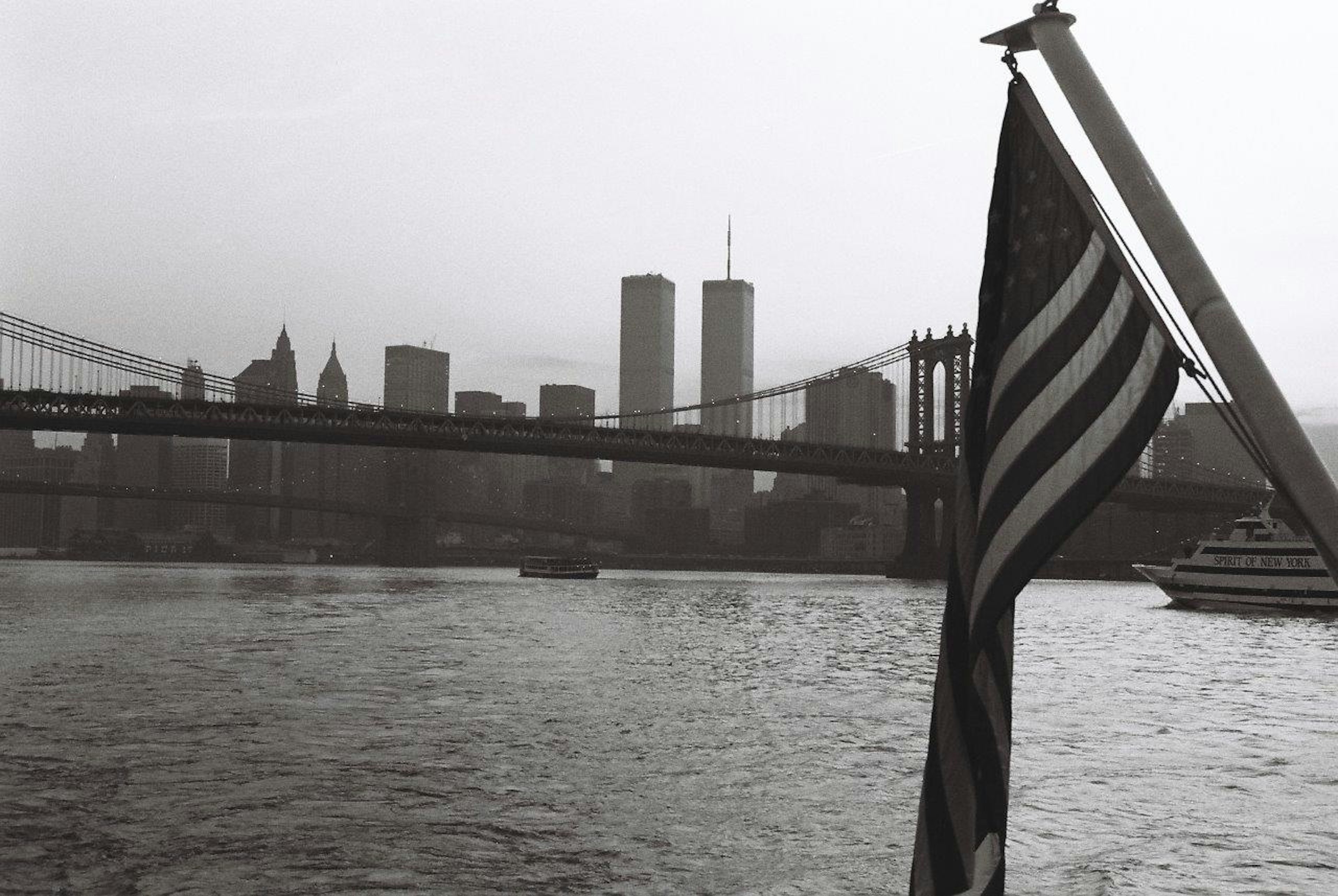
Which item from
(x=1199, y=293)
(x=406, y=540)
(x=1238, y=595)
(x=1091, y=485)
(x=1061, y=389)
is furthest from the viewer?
(x=406, y=540)

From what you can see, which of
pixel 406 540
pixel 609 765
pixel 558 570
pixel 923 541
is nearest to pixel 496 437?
pixel 558 570

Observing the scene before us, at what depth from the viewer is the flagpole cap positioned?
3.26m

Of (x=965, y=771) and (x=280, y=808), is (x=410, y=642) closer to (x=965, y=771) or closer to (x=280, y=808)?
(x=280, y=808)

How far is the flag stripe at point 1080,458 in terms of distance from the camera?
324 cm

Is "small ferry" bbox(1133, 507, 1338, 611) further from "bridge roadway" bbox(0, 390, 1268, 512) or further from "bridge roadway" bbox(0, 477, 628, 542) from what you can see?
"bridge roadway" bbox(0, 477, 628, 542)

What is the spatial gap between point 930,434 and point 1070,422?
82.0m

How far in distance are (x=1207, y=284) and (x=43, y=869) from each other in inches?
281

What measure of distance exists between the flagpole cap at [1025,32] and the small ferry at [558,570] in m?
80.5

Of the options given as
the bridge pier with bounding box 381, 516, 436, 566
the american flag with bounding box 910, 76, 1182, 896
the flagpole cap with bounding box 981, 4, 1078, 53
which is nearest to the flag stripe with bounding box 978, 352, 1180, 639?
the american flag with bounding box 910, 76, 1182, 896

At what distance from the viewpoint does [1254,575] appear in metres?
48.7

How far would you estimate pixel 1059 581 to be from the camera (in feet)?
325

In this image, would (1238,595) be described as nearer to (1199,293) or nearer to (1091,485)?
(1091,485)

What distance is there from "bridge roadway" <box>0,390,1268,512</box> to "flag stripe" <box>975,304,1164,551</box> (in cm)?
6119

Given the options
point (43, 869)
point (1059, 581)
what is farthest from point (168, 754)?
point (1059, 581)
